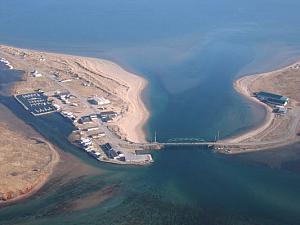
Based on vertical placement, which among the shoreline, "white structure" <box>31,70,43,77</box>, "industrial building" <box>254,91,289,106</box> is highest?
"white structure" <box>31,70,43,77</box>

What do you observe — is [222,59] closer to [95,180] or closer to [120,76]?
[120,76]

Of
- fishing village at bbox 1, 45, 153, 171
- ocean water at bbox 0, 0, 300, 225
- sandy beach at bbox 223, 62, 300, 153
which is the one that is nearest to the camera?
ocean water at bbox 0, 0, 300, 225

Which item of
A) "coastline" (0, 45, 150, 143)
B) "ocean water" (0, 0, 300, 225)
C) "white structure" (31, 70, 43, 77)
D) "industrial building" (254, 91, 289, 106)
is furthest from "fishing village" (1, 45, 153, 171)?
"industrial building" (254, 91, 289, 106)

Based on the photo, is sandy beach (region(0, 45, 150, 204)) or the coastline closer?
sandy beach (region(0, 45, 150, 204))

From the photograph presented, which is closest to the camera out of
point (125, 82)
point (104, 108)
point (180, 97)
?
point (104, 108)

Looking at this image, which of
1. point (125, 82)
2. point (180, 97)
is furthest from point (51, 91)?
point (180, 97)

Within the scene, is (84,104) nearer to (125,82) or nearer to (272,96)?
(125,82)

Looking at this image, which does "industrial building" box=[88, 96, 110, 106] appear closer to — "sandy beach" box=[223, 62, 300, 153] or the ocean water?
the ocean water

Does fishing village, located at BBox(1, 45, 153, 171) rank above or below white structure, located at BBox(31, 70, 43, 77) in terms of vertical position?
below
